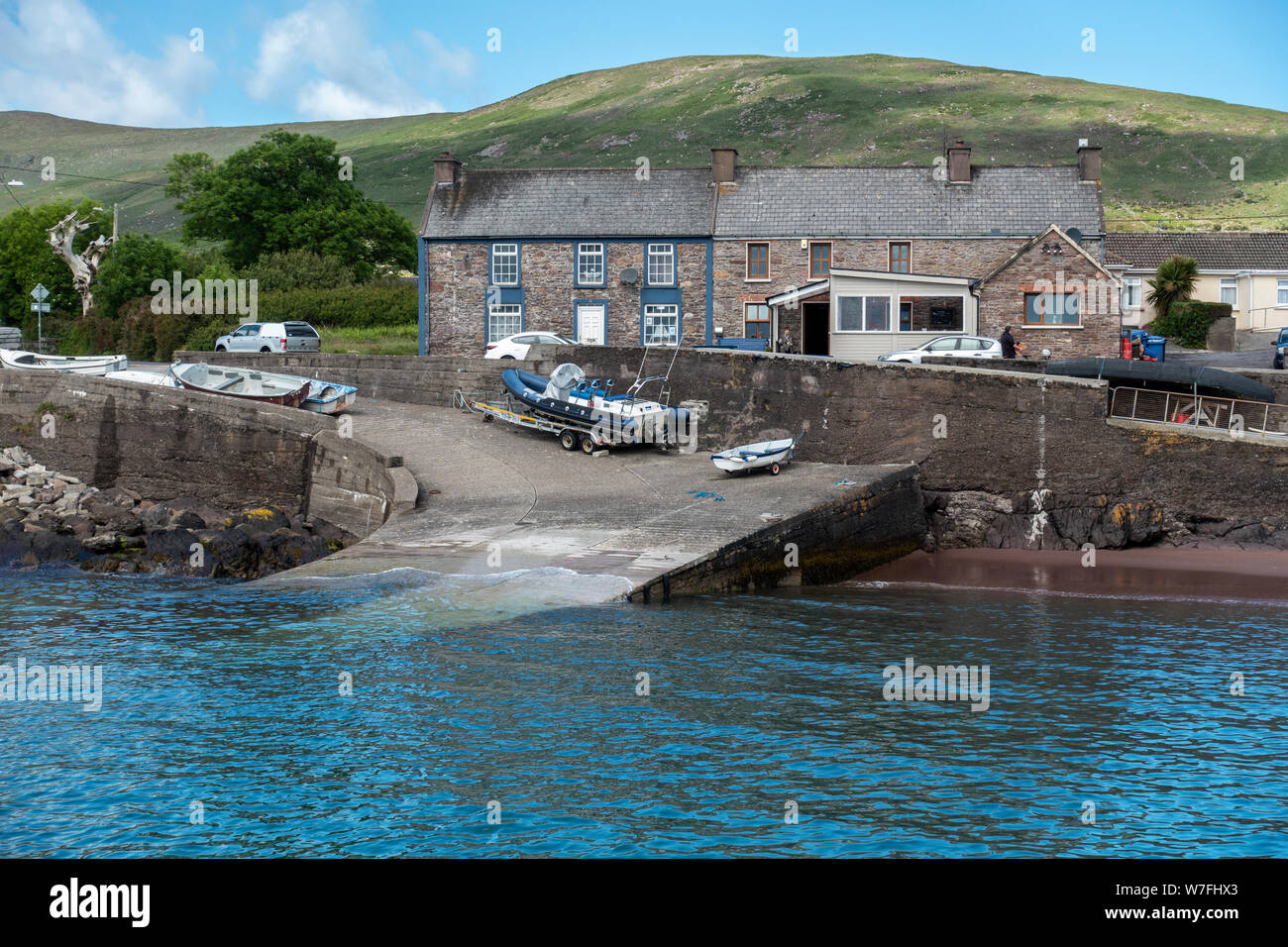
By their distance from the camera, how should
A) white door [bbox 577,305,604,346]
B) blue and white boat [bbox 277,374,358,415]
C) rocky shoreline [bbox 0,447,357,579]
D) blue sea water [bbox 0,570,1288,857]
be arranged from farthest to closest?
white door [bbox 577,305,604,346]
blue and white boat [bbox 277,374,358,415]
rocky shoreline [bbox 0,447,357,579]
blue sea water [bbox 0,570,1288,857]

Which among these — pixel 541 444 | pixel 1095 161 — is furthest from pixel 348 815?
pixel 1095 161

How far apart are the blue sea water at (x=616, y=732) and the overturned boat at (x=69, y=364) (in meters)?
16.5

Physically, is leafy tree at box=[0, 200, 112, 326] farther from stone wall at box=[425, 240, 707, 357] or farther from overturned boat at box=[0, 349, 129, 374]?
Answer: overturned boat at box=[0, 349, 129, 374]

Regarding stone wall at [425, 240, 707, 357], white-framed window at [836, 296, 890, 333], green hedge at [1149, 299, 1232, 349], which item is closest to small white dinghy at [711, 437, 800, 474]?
white-framed window at [836, 296, 890, 333]

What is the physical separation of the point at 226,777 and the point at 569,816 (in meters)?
2.80

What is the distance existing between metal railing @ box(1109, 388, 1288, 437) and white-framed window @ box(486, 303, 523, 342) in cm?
2289

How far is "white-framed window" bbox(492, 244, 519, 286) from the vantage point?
4288 centimetres

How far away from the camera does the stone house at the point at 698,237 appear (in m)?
41.1

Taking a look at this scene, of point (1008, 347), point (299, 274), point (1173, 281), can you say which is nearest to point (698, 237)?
point (1008, 347)

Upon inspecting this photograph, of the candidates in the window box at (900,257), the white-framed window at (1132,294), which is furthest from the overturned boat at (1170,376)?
the white-framed window at (1132,294)

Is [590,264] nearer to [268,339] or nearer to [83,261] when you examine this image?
→ [268,339]

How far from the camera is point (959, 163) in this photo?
1660 inches
